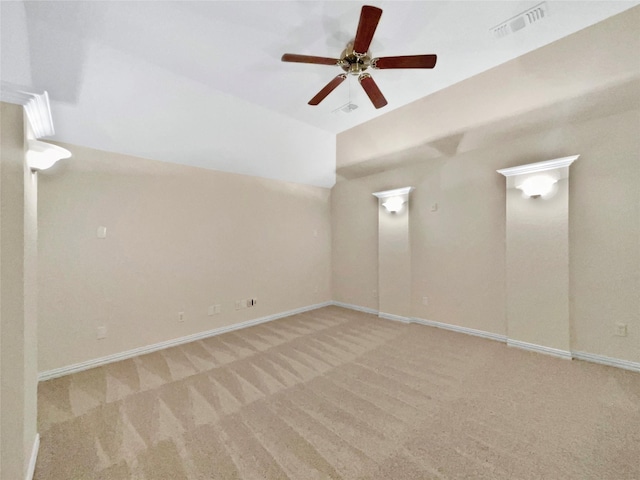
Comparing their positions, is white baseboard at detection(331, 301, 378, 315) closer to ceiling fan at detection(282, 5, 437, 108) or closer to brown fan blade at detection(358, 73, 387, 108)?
brown fan blade at detection(358, 73, 387, 108)

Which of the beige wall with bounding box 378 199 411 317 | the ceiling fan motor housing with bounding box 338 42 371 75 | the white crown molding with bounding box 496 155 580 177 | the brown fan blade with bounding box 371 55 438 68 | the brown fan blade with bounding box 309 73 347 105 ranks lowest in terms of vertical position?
the beige wall with bounding box 378 199 411 317

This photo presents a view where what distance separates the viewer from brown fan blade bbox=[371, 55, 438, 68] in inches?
79.6

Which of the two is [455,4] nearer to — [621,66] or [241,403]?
[621,66]

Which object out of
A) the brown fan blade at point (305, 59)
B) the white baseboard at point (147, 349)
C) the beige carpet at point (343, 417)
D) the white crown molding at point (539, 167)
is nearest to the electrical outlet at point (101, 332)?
the white baseboard at point (147, 349)

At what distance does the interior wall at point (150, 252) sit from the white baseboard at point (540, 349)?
11.6 ft

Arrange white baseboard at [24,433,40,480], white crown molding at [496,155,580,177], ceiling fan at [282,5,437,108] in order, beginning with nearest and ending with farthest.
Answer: white baseboard at [24,433,40,480] → ceiling fan at [282,5,437,108] → white crown molding at [496,155,580,177]

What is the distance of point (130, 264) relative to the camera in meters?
3.31

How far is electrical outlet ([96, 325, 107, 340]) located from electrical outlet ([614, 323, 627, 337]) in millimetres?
5865

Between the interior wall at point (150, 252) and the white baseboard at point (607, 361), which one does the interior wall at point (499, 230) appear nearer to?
the white baseboard at point (607, 361)

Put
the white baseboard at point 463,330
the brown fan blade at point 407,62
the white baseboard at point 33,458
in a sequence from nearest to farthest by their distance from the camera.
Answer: the white baseboard at point 33,458 → the brown fan blade at point 407,62 → the white baseboard at point 463,330

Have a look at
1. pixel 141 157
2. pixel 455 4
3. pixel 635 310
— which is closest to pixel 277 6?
pixel 455 4

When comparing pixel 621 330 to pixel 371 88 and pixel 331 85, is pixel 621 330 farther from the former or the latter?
pixel 331 85

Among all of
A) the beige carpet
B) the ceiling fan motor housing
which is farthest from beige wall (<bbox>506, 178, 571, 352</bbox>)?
the ceiling fan motor housing

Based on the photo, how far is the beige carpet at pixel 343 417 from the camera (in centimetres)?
166
